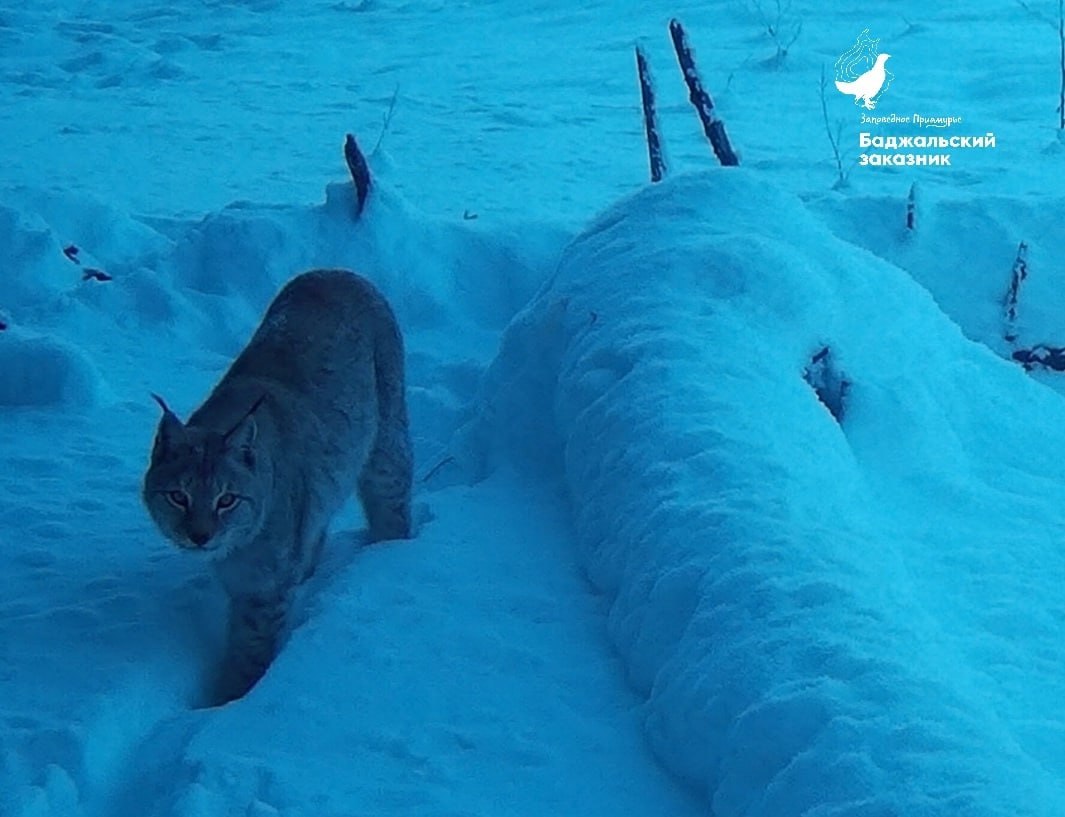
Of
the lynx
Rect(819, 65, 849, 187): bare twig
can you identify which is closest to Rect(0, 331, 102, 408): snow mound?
the lynx

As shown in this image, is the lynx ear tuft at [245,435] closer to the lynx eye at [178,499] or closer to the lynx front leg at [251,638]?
the lynx eye at [178,499]

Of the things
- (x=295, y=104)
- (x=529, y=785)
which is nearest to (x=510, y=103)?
(x=295, y=104)

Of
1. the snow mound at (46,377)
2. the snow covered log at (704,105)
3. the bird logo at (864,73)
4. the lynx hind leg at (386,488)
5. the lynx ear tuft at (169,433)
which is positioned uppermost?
the lynx ear tuft at (169,433)

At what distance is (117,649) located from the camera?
12.9 feet

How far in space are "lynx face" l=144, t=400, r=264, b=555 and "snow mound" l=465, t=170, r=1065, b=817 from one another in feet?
3.66

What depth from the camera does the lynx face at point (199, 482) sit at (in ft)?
12.3

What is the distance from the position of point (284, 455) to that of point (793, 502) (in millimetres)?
1512

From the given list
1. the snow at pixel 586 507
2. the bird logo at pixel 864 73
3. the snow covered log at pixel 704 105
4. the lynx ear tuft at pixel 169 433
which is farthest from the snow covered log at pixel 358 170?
the bird logo at pixel 864 73

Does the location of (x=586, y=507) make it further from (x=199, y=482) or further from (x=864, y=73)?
(x=864, y=73)

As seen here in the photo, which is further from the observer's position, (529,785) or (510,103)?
(510,103)

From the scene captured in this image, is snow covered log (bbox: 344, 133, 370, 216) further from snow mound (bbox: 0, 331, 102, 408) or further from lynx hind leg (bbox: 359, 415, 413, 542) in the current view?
lynx hind leg (bbox: 359, 415, 413, 542)

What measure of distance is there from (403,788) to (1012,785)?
4.53 ft

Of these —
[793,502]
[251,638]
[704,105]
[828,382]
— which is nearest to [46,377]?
[251,638]

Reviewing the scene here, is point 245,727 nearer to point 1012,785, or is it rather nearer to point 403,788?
point 403,788
